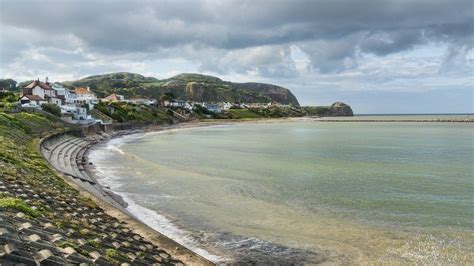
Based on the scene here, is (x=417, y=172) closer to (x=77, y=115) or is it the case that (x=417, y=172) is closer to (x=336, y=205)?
(x=336, y=205)

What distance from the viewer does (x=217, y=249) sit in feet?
49.4

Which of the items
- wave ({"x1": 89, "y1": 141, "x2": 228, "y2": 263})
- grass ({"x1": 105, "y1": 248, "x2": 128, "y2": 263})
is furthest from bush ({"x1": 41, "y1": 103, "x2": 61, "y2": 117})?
grass ({"x1": 105, "y1": 248, "x2": 128, "y2": 263})

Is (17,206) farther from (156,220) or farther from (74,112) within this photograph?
(74,112)

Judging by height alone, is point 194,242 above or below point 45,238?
below

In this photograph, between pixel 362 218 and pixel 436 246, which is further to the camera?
pixel 362 218

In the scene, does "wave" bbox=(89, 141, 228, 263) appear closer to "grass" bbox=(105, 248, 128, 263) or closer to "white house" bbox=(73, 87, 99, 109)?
"grass" bbox=(105, 248, 128, 263)

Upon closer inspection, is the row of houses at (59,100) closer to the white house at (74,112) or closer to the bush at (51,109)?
the white house at (74,112)

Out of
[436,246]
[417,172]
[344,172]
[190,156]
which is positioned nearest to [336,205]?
[436,246]

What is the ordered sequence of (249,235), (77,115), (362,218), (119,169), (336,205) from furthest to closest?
1. (77,115)
2. (119,169)
3. (336,205)
4. (362,218)
5. (249,235)

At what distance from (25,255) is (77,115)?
84.5 meters

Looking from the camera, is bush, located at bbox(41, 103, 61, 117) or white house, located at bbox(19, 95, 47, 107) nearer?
bush, located at bbox(41, 103, 61, 117)

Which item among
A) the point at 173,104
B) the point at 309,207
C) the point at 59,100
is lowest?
the point at 309,207

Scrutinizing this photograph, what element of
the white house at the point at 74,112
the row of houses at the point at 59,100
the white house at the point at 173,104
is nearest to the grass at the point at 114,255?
the row of houses at the point at 59,100

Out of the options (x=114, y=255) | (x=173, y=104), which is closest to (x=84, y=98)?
(x=173, y=104)
